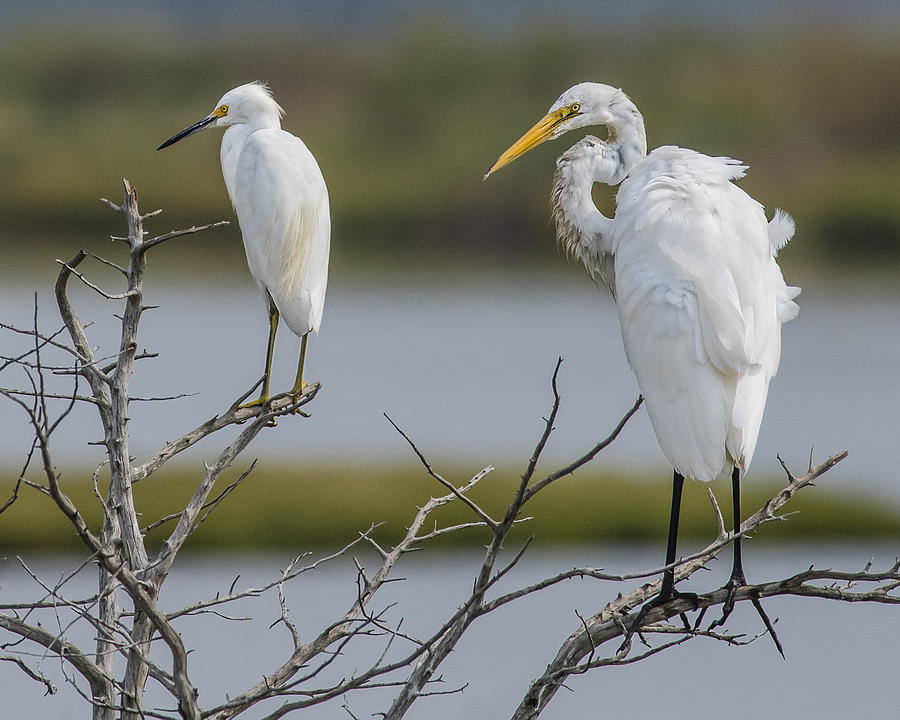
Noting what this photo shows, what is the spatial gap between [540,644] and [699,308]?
437cm

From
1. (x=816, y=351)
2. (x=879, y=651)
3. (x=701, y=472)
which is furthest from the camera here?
(x=816, y=351)

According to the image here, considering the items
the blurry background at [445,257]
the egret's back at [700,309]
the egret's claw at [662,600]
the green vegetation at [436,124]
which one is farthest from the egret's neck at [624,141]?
the green vegetation at [436,124]

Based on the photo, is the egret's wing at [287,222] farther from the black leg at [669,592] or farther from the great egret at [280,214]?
the black leg at [669,592]

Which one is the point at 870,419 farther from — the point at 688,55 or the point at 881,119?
the point at 688,55

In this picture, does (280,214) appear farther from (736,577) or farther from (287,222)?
(736,577)

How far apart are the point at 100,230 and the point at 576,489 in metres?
16.3

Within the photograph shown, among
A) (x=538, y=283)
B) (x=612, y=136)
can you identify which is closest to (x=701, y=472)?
(x=612, y=136)

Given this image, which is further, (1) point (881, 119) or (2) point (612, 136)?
(1) point (881, 119)

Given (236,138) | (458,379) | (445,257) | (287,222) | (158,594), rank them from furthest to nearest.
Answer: (445,257)
(458,379)
(236,138)
(287,222)
(158,594)

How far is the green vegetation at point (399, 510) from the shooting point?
8.62 m

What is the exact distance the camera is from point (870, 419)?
41.6ft

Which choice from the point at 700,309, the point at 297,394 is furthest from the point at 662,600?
the point at 297,394

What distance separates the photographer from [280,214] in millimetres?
4285

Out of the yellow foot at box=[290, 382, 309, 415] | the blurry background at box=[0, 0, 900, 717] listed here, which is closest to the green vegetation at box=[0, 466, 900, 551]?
the blurry background at box=[0, 0, 900, 717]
